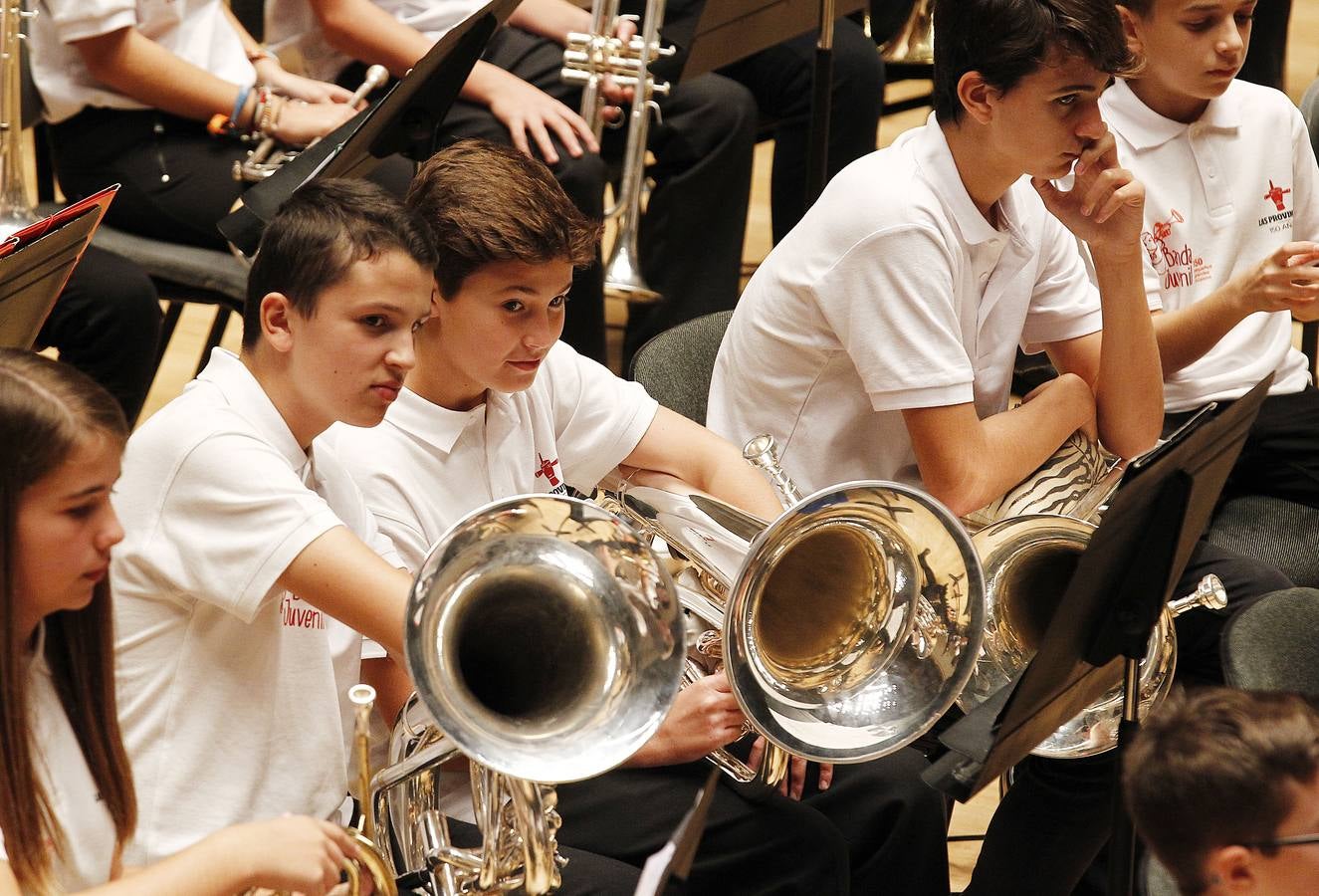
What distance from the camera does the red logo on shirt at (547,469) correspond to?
2277 mm

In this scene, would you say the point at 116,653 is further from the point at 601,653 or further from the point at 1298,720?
the point at 1298,720

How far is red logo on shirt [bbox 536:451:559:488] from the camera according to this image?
7.47 ft

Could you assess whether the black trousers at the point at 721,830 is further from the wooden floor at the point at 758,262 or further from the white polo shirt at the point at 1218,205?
the white polo shirt at the point at 1218,205

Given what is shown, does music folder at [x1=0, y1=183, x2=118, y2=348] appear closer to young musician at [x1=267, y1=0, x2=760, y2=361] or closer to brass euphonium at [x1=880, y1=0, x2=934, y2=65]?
young musician at [x1=267, y1=0, x2=760, y2=361]

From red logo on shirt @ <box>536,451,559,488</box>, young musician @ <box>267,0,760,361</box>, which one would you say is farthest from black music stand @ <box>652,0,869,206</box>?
red logo on shirt @ <box>536,451,559,488</box>

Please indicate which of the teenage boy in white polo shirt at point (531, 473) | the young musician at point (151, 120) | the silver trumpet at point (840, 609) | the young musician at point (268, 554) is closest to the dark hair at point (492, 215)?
the teenage boy in white polo shirt at point (531, 473)

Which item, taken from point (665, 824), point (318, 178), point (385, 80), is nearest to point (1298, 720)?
point (665, 824)

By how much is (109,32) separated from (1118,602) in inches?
87.6

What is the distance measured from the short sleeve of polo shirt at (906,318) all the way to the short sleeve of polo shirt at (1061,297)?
35 centimetres

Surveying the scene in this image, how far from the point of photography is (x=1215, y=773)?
5.10 feet

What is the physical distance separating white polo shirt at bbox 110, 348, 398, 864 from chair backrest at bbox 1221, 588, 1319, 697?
115 cm

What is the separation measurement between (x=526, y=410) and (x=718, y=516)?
44cm

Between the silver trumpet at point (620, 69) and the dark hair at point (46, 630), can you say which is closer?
the dark hair at point (46, 630)

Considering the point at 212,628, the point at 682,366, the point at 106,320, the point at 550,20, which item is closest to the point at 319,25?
the point at 550,20
